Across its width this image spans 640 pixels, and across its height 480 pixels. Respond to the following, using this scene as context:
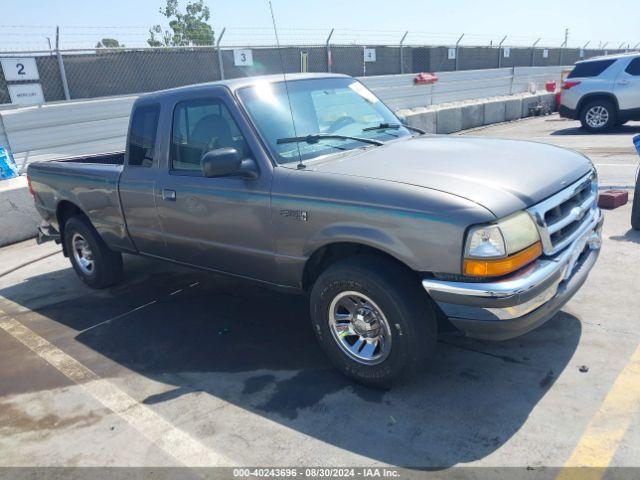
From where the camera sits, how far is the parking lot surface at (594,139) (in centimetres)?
853

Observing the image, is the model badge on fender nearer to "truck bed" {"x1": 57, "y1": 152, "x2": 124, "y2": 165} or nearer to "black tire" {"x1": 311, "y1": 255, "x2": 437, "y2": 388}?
"black tire" {"x1": 311, "y1": 255, "x2": 437, "y2": 388}

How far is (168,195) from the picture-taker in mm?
4297

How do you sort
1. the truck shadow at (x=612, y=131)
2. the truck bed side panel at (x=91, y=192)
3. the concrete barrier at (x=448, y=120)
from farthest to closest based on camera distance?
the concrete barrier at (x=448, y=120) < the truck shadow at (x=612, y=131) < the truck bed side panel at (x=91, y=192)

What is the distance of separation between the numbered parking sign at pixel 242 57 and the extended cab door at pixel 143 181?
1194 cm

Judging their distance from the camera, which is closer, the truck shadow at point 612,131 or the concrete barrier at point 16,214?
the concrete barrier at point 16,214

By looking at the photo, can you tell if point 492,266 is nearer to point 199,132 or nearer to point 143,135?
point 199,132

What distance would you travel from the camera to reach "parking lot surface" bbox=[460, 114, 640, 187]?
28.0ft

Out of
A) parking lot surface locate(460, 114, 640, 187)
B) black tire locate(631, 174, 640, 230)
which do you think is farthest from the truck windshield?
parking lot surface locate(460, 114, 640, 187)

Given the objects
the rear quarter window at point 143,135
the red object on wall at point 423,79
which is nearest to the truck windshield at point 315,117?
the rear quarter window at point 143,135

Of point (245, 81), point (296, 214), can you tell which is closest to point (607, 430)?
point (296, 214)

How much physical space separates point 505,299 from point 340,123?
2.01 meters

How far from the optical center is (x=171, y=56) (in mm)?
17016

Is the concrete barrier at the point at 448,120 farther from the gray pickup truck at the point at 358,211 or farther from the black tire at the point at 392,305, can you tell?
the black tire at the point at 392,305

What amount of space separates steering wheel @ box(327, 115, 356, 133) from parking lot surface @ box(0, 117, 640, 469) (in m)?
1.61
